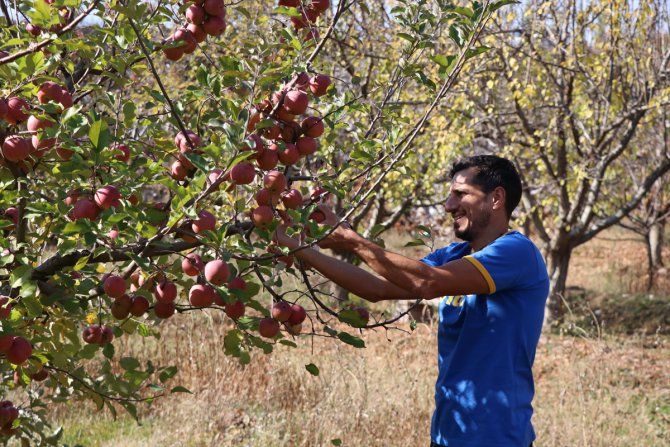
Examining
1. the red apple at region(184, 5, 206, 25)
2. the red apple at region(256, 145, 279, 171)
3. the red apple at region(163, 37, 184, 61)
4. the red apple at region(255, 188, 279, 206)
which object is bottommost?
the red apple at region(255, 188, 279, 206)

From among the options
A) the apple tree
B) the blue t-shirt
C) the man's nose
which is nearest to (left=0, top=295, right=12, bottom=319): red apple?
the apple tree

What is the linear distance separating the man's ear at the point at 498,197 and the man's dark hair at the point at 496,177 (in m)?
0.01

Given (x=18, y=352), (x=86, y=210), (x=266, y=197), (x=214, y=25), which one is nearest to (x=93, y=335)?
(x=18, y=352)

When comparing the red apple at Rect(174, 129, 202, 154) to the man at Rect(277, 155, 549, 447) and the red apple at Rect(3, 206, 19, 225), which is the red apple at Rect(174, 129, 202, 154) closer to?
the man at Rect(277, 155, 549, 447)

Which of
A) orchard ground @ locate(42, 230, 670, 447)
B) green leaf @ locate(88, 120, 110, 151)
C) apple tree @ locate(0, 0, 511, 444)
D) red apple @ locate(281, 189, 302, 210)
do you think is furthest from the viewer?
orchard ground @ locate(42, 230, 670, 447)

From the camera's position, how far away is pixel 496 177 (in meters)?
2.67

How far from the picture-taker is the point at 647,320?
427 inches

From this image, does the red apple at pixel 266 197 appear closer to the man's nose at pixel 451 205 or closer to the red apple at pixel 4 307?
the red apple at pixel 4 307

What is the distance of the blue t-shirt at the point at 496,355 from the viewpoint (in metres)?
2.36

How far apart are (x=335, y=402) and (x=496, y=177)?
2683mm

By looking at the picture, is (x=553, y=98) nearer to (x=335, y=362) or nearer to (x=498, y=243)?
(x=335, y=362)

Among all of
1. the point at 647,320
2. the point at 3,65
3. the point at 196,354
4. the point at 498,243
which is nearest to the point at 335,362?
the point at 196,354

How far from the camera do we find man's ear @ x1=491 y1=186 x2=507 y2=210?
2.67 meters

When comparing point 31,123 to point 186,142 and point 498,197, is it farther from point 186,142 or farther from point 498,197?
point 498,197
